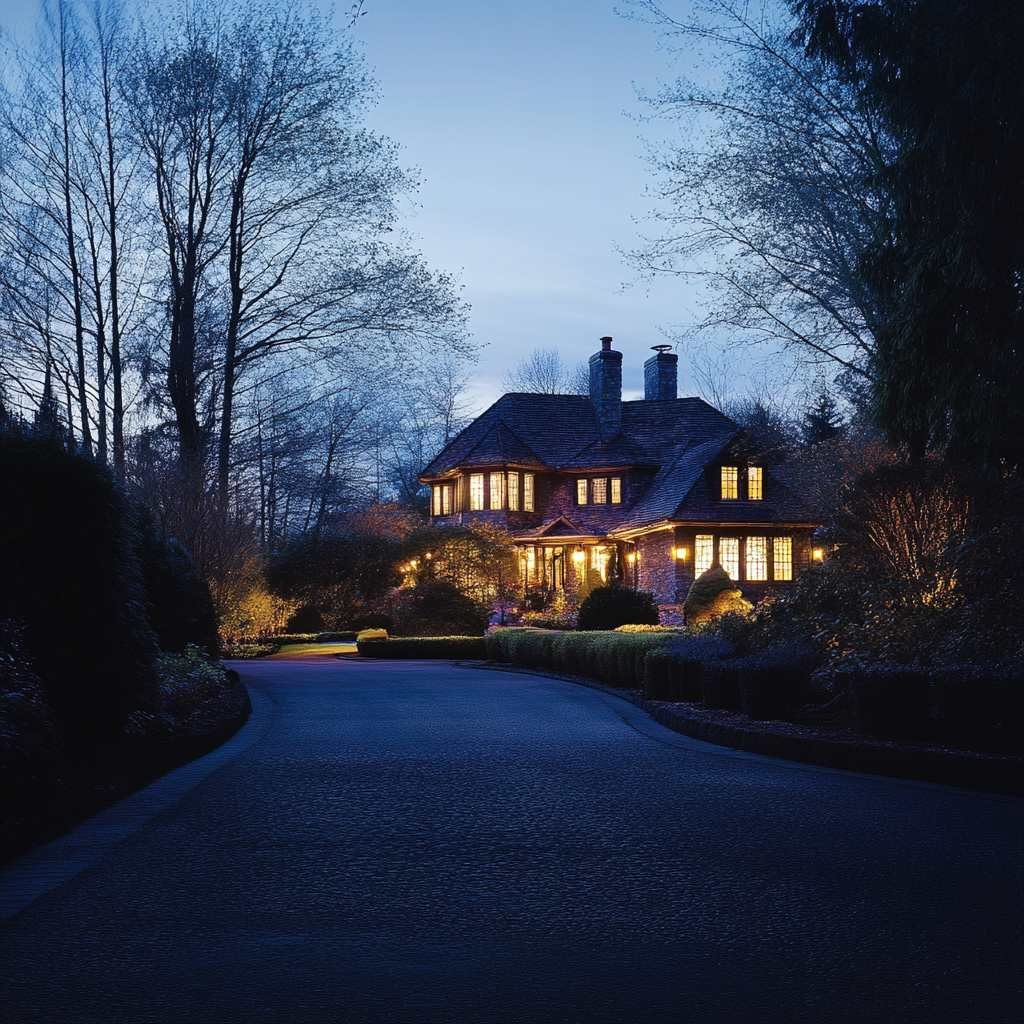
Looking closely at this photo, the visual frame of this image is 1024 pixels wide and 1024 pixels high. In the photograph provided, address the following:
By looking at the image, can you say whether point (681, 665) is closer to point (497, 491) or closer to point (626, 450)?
point (497, 491)

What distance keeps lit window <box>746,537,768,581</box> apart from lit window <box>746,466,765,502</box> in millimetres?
1445

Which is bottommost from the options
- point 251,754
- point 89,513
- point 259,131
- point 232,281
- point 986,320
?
point 251,754

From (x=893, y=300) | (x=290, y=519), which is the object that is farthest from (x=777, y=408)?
(x=893, y=300)

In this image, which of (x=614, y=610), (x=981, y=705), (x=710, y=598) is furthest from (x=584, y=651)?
(x=981, y=705)

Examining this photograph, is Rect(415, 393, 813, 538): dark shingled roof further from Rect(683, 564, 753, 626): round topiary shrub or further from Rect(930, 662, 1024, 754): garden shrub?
Rect(930, 662, 1024, 754): garden shrub

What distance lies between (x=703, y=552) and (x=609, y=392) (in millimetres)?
8957

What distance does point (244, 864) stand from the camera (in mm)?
6051

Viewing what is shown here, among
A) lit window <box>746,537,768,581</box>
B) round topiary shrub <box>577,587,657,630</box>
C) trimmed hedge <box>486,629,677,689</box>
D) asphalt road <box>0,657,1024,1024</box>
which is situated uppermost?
lit window <box>746,537,768,581</box>

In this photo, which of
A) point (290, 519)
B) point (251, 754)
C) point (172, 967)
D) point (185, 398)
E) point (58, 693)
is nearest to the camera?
point (172, 967)

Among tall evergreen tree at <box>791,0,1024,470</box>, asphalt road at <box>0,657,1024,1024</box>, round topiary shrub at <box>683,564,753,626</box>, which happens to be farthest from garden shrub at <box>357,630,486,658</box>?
asphalt road at <box>0,657,1024,1024</box>

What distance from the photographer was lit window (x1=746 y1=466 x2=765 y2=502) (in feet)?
135

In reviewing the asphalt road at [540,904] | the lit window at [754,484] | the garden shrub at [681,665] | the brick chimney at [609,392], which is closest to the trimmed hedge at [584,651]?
the garden shrub at [681,665]

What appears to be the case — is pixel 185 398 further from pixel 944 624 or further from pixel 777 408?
pixel 777 408

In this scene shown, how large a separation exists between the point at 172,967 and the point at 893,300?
12.5 m
